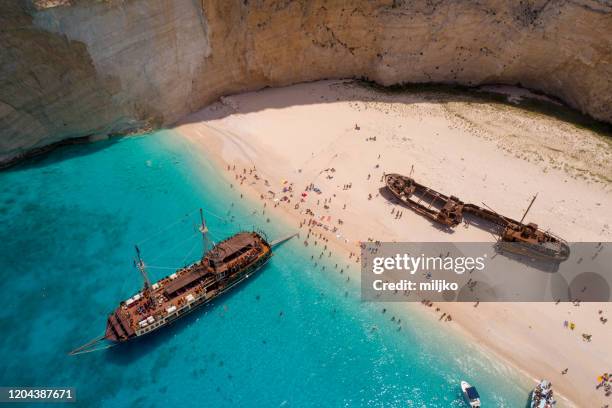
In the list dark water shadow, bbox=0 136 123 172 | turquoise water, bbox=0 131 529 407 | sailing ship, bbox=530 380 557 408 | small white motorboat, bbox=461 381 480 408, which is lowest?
sailing ship, bbox=530 380 557 408

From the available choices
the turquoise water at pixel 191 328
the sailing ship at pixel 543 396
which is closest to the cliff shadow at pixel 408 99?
the turquoise water at pixel 191 328

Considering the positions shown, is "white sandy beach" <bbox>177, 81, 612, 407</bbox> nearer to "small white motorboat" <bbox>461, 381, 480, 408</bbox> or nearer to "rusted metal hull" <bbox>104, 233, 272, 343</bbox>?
"small white motorboat" <bbox>461, 381, 480, 408</bbox>

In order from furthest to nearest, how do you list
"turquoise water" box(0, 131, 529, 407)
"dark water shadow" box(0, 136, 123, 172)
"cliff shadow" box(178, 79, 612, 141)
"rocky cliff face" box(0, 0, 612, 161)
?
"cliff shadow" box(178, 79, 612, 141) → "dark water shadow" box(0, 136, 123, 172) → "rocky cliff face" box(0, 0, 612, 161) → "turquoise water" box(0, 131, 529, 407)

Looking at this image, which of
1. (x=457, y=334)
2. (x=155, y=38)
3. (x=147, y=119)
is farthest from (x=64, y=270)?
(x=457, y=334)

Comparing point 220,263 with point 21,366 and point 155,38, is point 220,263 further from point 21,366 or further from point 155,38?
point 155,38

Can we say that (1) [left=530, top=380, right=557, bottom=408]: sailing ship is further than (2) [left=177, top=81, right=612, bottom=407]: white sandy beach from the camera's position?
No

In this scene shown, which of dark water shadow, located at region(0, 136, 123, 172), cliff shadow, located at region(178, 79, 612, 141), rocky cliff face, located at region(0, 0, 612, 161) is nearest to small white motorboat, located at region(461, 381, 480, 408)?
cliff shadow, located at region(178, 79, 612, 141)
